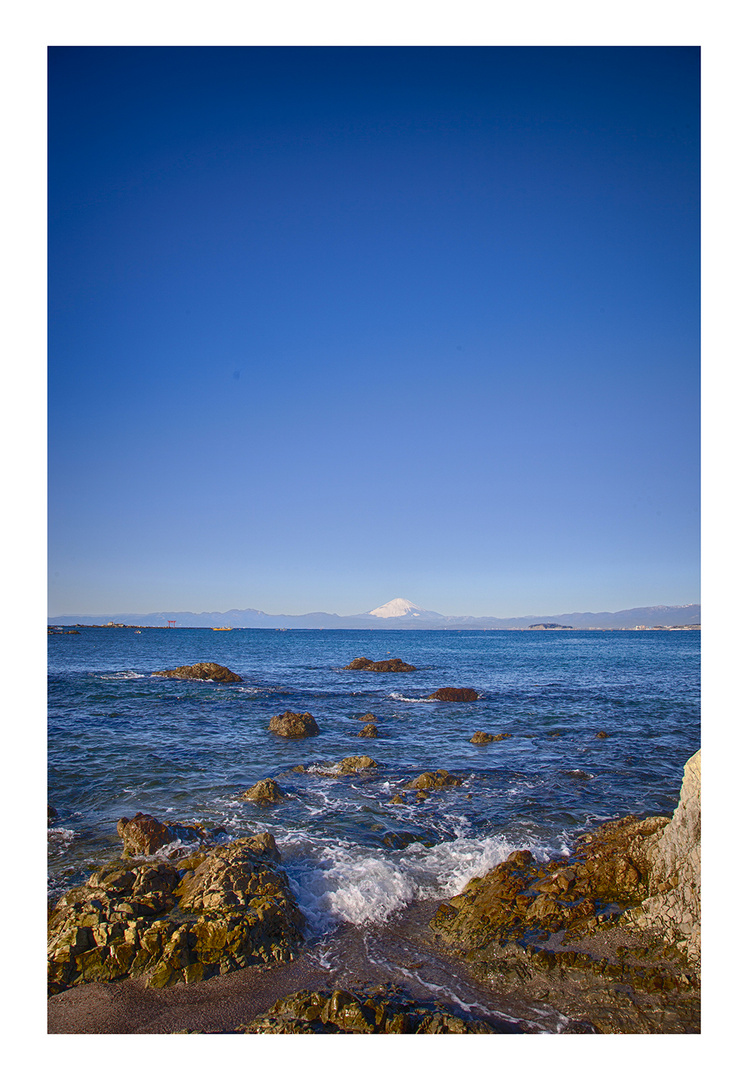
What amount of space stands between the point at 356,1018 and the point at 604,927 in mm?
3070

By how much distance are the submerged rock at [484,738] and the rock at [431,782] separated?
15.3 ft

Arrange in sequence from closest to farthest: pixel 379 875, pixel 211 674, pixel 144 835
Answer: pixel 379 875 → pixel 144 835 → pixel 211 674

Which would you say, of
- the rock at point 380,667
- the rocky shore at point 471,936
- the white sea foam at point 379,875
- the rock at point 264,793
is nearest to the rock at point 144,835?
the rocky shore at point 471,936

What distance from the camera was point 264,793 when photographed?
11414 mm

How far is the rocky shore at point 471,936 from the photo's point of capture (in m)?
4.70

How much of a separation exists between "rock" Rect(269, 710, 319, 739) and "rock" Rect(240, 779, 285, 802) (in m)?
6.40

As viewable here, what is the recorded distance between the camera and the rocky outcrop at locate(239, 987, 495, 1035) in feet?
14.5

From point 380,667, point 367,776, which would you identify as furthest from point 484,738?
point 380,667

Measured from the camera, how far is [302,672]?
4284cm

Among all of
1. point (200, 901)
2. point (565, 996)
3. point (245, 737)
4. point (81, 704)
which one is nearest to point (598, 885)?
point (565, 996)

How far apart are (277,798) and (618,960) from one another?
761 cm

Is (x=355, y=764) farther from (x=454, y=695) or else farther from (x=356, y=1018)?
(x=454, y=695)

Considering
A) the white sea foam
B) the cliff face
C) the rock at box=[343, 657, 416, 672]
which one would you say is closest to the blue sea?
the white sea foam
